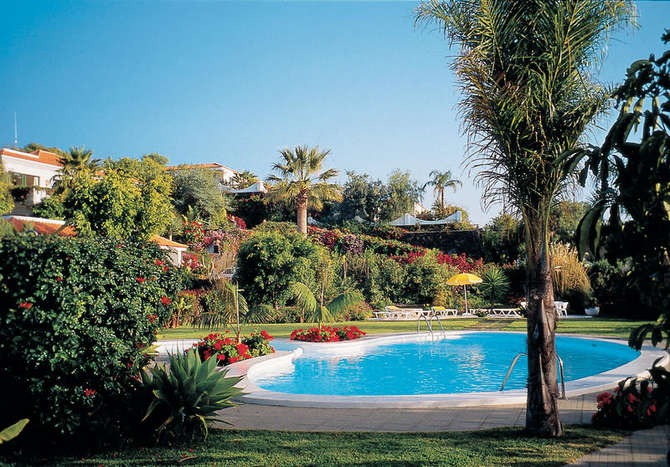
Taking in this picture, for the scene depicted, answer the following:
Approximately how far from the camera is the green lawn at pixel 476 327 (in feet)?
53.0

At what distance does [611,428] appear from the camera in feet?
18.4

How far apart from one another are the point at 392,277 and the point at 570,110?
67.5 feet

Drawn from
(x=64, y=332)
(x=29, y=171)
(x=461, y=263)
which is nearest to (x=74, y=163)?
(x=29, y=171)

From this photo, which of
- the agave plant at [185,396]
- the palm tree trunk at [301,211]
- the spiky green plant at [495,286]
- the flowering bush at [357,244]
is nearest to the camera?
the agave plant at [185,396]

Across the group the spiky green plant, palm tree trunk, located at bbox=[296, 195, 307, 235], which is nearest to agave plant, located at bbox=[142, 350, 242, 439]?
the spiky green plant

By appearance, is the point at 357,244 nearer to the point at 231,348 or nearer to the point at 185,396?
the point at 231,348

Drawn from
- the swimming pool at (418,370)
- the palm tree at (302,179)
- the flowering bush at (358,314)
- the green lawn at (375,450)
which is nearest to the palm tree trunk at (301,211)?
the palm tree at (302,179)

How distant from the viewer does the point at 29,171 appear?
4100 cm

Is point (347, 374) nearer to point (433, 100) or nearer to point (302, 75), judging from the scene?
point (433, 100)

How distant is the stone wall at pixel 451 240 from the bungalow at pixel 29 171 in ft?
84.5

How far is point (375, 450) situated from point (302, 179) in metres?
24.0

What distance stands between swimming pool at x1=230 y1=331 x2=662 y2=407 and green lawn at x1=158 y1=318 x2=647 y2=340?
1.64m

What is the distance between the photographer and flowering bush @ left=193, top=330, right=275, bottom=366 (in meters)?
10.6

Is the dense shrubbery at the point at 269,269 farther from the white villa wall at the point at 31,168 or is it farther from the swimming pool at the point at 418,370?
the white villa wall at the point at 31,168
